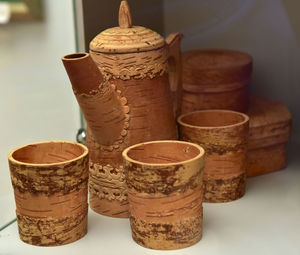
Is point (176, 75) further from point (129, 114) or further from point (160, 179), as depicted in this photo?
point (160, 179)

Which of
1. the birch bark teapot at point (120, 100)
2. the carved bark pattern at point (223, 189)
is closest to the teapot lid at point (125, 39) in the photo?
the birch bark teapot at point (120, 100)

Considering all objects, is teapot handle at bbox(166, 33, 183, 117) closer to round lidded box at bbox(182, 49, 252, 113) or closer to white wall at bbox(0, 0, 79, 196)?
round lidded box at bbox(182, 49, 252, 113)

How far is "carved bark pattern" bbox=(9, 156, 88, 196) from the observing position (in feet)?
2.79

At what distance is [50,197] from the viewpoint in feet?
2.84

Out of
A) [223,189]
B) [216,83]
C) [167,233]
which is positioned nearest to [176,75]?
[216,83]

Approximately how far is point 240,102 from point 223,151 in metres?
0.18

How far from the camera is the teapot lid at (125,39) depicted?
0.92m

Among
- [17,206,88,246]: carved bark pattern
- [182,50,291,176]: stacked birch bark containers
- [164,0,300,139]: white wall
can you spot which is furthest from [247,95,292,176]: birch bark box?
[17,206,88,246]: carved bark pattern

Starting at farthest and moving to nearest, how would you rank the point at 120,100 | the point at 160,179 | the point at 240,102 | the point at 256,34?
1. the point at 256,34
2. the point at 240,102
3. the point at 120,100
4. the point at 160,179

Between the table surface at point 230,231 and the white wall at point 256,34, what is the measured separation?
275 millimetres

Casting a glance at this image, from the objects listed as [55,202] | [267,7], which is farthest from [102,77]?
[267,7]

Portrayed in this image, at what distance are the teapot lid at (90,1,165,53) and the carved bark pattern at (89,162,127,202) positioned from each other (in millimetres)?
172

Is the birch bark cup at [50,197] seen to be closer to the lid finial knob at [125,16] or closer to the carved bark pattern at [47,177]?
the carved bark pattern at [47,177]

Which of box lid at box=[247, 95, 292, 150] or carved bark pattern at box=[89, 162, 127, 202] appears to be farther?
box lid at box=[247, 95, 292, 150]
